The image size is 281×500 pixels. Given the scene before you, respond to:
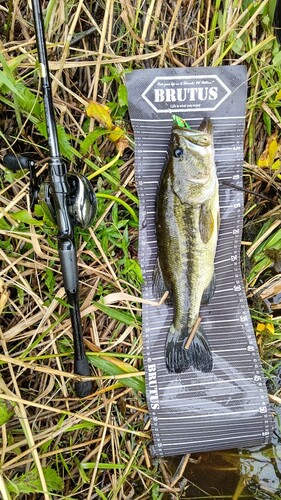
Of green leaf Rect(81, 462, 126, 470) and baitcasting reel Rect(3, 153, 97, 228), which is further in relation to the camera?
green leaf Rect(81, 462, 126, 470)

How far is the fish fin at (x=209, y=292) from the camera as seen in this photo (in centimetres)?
197

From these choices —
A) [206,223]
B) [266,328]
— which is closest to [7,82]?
[206,223]

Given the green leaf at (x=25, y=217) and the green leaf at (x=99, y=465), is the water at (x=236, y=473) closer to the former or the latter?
the green leaf at (x=99, y=465)

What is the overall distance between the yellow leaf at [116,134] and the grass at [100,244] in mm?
43

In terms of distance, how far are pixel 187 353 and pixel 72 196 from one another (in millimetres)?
856

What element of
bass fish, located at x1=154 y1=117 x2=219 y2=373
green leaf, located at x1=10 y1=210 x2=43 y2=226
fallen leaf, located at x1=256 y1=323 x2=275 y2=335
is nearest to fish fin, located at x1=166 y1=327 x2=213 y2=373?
bass fish, located at x1=154 y1=117 x2=219 y2=373

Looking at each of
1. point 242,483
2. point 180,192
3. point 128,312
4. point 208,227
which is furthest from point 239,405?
point 180,192

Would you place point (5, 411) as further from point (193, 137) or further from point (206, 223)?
point (193, 137)

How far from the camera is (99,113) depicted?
1.82m

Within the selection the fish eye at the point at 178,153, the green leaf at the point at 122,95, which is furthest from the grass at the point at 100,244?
the fish eye at the point at 178,153

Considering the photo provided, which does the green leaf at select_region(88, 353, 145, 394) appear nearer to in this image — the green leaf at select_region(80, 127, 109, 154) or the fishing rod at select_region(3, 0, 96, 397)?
the fishing rod at select_region(3, 0, 96, 397)

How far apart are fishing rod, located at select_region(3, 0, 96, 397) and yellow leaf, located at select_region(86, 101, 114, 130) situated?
0.22 m

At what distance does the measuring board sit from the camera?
1.93m

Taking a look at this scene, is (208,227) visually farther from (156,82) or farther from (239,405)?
(239,405)
